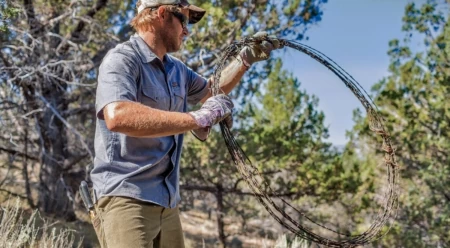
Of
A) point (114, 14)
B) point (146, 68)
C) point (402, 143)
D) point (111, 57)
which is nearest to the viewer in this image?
point (111, 57)

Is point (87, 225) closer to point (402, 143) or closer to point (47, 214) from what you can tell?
point (47, 214)

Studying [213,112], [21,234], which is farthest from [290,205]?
[21,234]

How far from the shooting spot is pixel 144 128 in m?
1.81

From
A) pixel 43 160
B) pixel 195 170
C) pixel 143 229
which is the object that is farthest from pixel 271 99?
pixel 143 229

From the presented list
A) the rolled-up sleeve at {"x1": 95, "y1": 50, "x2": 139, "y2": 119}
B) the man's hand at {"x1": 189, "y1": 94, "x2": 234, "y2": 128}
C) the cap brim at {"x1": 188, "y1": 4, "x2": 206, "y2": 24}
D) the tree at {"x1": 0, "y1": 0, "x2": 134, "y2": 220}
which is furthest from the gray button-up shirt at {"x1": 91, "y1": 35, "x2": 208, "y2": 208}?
the tree at {"x1": 0, "y1": 0, "x2": 134, "y2": 220}

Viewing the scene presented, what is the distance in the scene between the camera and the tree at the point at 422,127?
10.3 metres

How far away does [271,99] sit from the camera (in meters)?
13.1

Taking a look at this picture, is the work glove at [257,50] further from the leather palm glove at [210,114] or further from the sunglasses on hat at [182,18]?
the leather palm glove at [210,114]

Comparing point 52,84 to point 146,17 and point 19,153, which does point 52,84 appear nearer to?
point 19,153

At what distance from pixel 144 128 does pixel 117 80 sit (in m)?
0.26

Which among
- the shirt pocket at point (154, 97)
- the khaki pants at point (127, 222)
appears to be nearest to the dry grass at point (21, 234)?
the khaki pants at point (127, 222)

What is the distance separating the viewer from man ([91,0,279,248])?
73.5 inches

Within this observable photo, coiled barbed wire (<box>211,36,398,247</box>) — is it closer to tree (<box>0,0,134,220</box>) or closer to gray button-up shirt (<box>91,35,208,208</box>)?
gray button-up shirt (<box>91,35,208,208</box>)

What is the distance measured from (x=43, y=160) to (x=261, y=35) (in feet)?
23.9
